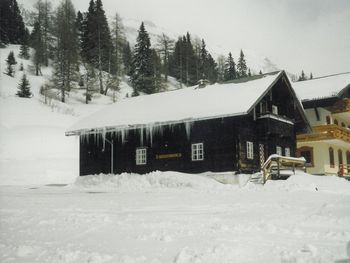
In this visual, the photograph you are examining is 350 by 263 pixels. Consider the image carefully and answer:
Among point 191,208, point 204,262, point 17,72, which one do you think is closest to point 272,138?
point 191,208

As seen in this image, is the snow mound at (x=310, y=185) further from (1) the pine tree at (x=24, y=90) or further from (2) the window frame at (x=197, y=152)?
(1) the pine tree at (x=24, y=90)

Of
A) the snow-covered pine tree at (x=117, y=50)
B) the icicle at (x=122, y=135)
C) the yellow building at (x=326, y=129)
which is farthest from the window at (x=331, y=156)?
the snow-covered pine tree at (x=117, y=50)

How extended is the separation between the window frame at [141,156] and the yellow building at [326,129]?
42.9ft

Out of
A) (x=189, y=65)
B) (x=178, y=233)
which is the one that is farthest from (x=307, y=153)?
(x=189, y=65)

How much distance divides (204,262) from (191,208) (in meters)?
6.02

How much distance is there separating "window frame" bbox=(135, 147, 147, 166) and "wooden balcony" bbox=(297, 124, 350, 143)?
44.6 feet

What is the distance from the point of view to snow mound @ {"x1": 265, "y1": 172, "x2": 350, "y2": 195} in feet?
55.7

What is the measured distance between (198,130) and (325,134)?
40.3 feet

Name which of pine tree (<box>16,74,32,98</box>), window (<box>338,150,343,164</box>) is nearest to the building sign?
window (<box>338,150,343,164</box>)

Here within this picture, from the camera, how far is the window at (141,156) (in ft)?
84.3

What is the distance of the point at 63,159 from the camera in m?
32.8

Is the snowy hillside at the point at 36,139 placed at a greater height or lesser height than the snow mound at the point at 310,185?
greater

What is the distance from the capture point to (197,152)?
2372 centimetres

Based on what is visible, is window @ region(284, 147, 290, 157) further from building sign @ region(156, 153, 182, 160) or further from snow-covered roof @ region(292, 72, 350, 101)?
building sign @ region(156, 153, 182, 160)
